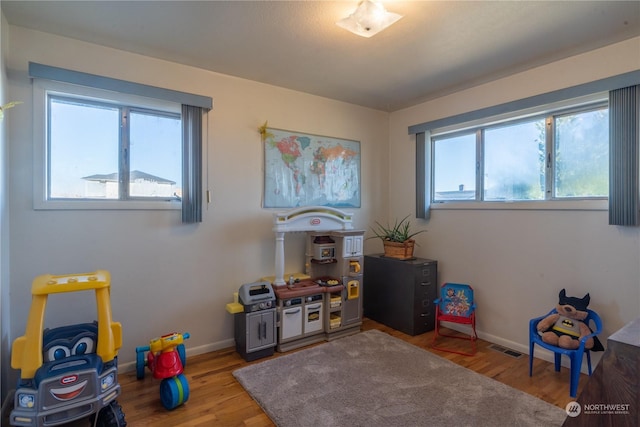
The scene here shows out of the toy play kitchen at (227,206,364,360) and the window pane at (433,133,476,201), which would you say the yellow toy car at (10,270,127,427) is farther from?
the window pane at (433,133,476,201)

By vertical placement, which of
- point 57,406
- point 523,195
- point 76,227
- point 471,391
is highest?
point 523,195

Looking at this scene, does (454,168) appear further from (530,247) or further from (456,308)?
(456,308)

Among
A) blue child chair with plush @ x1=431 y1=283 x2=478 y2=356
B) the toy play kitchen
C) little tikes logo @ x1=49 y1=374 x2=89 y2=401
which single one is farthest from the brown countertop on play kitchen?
little tikes logo @ x1=49 y1=374 x2=89 y2=401

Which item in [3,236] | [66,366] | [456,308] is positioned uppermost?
[3,236]

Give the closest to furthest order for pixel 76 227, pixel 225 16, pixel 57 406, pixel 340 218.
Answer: pixel 57 406 → pixel 225 16 → pixel 76 227 → pixel 340 218

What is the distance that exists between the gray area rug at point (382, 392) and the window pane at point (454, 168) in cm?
174

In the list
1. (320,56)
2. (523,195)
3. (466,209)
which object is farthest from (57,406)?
(523,195)

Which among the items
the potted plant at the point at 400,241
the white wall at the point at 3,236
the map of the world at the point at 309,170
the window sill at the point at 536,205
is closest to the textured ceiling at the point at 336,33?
the white wall at the point at 3,236

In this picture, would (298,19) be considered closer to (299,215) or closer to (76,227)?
(299,215)

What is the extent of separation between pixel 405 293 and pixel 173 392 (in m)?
2.30

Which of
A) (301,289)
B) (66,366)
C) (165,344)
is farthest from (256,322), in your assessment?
(66,366)

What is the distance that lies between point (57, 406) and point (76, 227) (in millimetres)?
1259

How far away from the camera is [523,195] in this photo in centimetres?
300

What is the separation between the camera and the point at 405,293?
11.1ft
